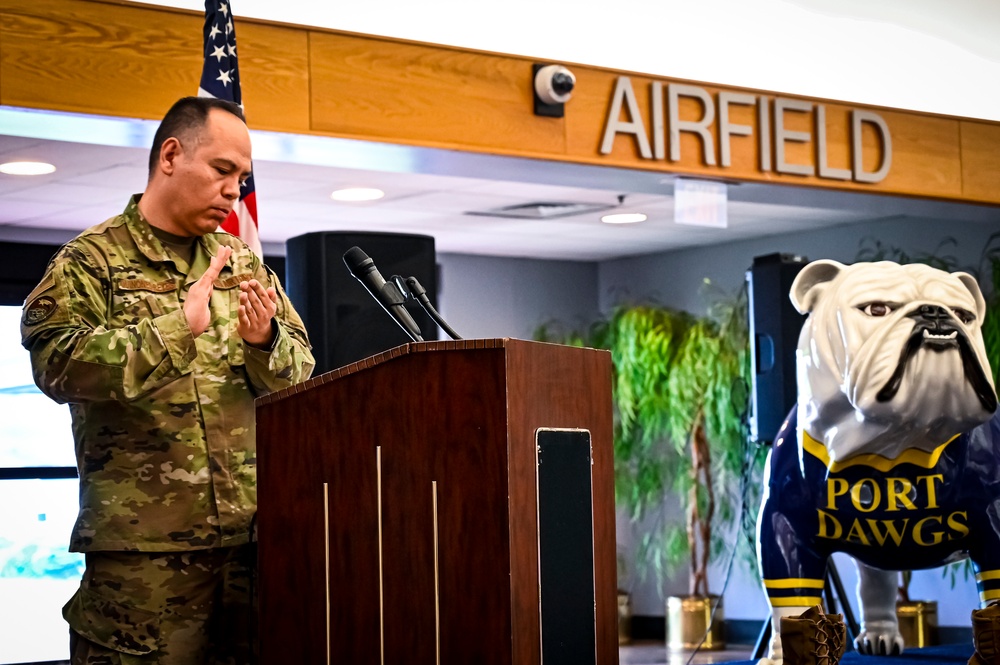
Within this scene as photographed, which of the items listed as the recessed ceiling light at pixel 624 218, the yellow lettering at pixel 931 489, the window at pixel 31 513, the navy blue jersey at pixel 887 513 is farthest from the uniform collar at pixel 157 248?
the window at pixel 31 513

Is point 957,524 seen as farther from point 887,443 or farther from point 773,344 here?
point 773,344

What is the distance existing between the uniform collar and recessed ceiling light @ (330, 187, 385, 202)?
13.5 ft

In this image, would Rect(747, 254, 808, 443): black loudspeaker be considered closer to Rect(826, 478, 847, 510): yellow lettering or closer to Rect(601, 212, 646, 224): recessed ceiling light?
Rect(601, 212, 646, 224): recessed ceiling light

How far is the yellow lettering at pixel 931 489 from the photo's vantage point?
3100 millimetres

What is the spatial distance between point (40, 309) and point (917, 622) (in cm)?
562

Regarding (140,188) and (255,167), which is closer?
(255,167)

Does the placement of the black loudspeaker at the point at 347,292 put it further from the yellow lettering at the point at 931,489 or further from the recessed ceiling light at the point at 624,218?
the recessed ceiling light at the point at 624,218

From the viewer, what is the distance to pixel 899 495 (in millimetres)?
3098

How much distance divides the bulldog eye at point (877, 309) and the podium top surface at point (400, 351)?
1.50 metres

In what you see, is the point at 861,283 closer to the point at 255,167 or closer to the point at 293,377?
the point at 293,377

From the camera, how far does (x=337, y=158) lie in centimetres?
427

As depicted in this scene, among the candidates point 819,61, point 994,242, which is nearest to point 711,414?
point 994,242

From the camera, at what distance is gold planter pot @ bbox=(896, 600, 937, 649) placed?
6.64 m

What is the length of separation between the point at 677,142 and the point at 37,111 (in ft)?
7.04
